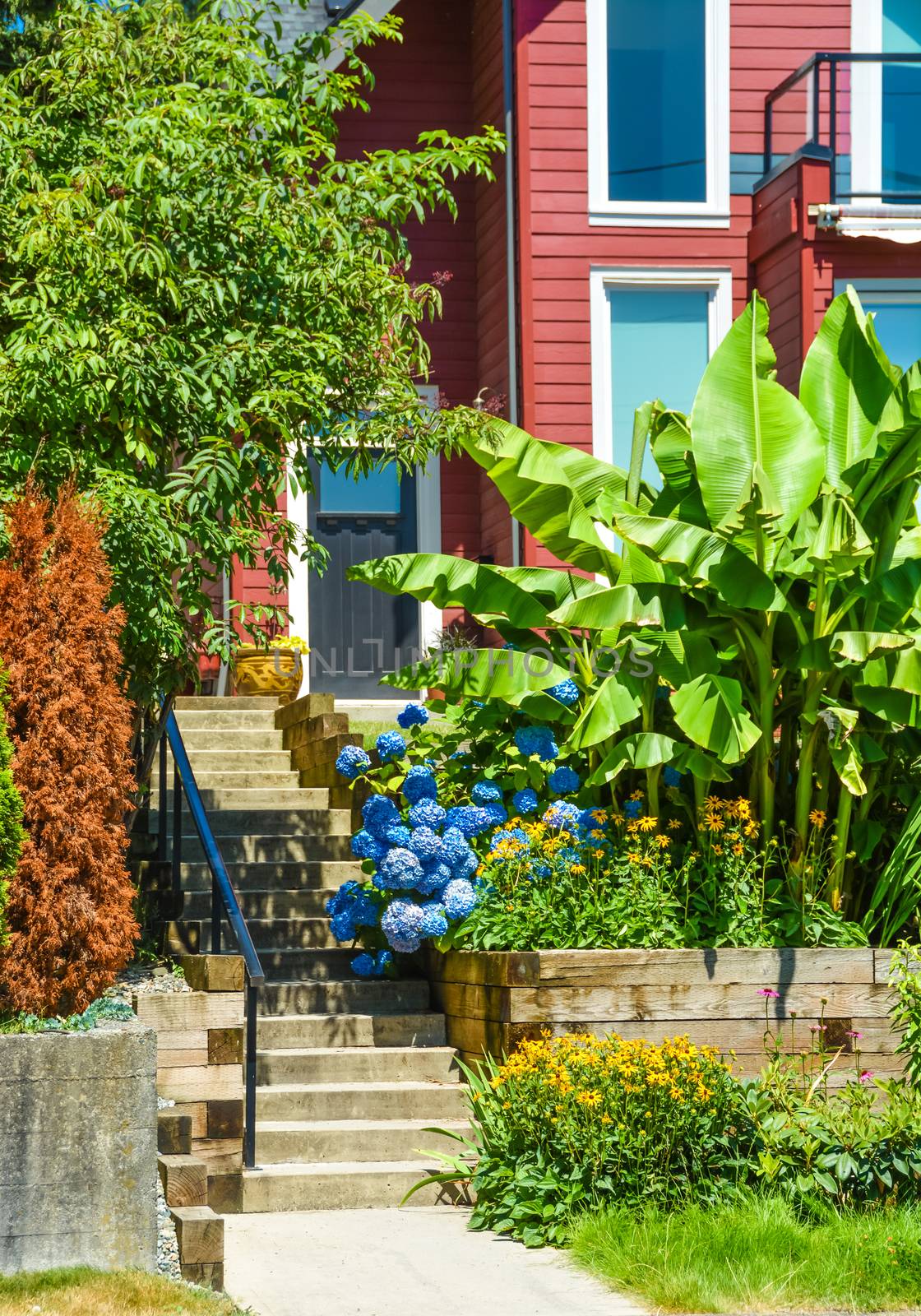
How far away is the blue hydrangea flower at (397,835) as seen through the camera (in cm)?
839

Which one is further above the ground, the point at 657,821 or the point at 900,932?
the point at 657,821

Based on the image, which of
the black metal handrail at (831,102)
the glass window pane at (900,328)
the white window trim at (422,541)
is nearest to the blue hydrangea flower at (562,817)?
the white window trim at (422,541)

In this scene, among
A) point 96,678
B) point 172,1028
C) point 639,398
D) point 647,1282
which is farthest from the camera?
point 639,398

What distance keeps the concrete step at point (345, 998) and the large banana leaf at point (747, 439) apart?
122 inches

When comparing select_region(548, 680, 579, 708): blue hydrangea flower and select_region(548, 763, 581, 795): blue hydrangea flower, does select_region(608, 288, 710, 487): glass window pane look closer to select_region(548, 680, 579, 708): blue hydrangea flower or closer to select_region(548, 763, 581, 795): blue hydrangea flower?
select_region(548, 680, 579, 708): blue hydrangea flower

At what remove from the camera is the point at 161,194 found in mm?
8289

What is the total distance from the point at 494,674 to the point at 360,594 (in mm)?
5405

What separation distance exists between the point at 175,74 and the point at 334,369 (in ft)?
6.89

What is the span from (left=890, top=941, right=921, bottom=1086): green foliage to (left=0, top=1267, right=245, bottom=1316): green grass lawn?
10.5 ft

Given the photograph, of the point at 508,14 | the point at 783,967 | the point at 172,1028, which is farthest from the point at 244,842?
the point at 508,14

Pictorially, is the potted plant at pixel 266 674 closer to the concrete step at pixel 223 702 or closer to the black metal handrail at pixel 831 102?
the concrete step at pixel 223 702

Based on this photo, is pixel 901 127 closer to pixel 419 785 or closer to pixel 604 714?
pixel 604 714

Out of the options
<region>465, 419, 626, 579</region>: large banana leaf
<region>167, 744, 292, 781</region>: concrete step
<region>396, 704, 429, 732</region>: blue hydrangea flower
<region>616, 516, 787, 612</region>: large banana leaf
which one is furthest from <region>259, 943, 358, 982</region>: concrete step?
<region>616, 516, 787, 612</region>: large banana leaf

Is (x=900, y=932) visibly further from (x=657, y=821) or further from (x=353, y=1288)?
(x=353, y=1288)
